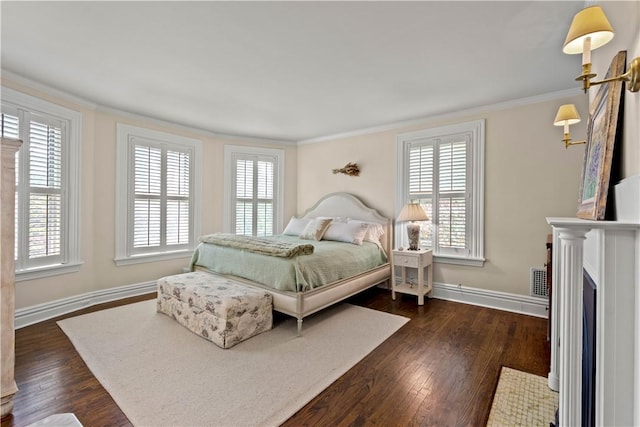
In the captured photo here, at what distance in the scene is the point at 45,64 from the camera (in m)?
2.69

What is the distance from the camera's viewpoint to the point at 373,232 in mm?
4312

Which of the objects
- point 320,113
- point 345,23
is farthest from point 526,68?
point 320,113

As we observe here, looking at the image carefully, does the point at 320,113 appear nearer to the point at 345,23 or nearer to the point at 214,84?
the point at 214,84

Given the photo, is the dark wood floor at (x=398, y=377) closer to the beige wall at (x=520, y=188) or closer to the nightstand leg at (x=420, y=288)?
the nightstand leg at (x=420, y=288)

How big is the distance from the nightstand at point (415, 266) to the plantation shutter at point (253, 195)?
8.58ft

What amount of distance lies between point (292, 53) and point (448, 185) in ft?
8.65

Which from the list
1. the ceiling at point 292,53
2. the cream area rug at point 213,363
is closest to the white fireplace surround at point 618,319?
the cream area rug at point 213,363

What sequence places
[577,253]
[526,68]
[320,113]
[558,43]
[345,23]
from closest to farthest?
[577,253], [345,23], [558,43], [526,68], [320,113]

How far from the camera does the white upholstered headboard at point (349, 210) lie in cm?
441

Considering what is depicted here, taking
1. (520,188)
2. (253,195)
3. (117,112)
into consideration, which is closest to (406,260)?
(520,188)

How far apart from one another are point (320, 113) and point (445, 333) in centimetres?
305

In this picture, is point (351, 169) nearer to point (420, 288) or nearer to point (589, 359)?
point (420, 288)

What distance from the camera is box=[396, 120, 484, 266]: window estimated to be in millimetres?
3729

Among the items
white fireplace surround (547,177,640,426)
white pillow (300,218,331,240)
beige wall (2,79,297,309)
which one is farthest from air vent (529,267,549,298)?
beige wall (2,79,297,309)
